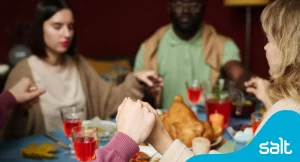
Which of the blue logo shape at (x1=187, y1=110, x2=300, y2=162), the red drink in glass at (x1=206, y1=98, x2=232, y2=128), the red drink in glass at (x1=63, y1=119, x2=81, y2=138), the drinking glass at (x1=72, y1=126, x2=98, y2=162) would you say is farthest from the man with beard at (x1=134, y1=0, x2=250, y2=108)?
the blue logo shape at (x1=187, y1=110, x2=300, y2=162)

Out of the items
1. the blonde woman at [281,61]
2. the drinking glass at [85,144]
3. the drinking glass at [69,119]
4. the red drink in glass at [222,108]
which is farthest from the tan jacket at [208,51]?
the blonde woman at [281,61]

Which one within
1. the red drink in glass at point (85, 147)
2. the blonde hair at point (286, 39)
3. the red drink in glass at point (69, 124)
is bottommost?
the red drink in glass at point (69, 124)

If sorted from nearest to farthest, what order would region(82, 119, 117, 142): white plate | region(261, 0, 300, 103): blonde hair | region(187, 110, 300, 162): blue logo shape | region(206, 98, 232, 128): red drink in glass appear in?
region(187, 110, 300, 162): blue logo shape < region(261, 0, 300, 103): blonde hair < region(82, 119, 117, 142): white plate < region(206, 98, 232, 128): red drink in glass

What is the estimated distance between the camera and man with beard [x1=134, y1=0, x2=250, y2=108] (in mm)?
3012

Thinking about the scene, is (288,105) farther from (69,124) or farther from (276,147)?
(69,124)

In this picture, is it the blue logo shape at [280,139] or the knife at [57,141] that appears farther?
the knife at [57,141]

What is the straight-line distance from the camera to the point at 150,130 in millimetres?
1046

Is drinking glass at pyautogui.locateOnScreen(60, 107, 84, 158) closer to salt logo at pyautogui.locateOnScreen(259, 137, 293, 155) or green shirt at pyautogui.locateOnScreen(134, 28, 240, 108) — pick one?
salt logo at pyautogui.locateOnScreen(259, 137, 293, 155)

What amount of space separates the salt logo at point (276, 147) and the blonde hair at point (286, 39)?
27 centimetres

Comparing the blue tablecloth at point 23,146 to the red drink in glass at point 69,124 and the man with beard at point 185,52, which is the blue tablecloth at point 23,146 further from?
the man with beard at point 185,52

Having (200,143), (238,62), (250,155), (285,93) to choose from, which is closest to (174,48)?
(238,62)

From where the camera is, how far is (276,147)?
79 centimetres

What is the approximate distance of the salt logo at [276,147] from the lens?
2.60ft

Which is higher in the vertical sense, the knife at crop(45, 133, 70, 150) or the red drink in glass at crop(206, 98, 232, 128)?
the red drink in glass at crop(206, 98, 232, 128)
